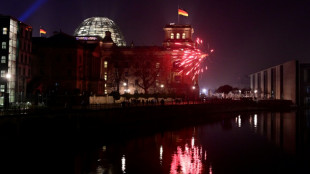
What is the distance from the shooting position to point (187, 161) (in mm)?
35625

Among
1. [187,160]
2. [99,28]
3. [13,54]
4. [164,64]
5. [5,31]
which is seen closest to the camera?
[187,160]

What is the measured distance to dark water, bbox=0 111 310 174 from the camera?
32906mm

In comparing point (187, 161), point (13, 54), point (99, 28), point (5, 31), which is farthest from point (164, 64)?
point (187, 161)

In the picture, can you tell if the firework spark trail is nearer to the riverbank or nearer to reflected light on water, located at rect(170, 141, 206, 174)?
the riverbank

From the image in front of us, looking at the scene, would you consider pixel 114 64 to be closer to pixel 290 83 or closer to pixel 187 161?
pixel 290 83

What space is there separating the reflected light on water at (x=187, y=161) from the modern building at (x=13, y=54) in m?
29.4

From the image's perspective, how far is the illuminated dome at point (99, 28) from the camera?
153 metres

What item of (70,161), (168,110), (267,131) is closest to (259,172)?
(70,161)

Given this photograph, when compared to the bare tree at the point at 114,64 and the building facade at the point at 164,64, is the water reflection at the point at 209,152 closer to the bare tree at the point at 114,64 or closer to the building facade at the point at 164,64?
the bare tree at the point at 114,64

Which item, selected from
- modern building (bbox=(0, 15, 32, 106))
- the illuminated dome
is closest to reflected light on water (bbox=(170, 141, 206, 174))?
modern building (bbox=(0, 15, 32, 106))

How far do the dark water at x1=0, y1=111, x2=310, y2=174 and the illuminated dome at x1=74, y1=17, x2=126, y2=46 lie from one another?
10338 cm

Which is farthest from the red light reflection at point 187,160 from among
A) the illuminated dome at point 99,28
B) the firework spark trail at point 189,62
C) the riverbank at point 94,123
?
the illuminated dome at point 99,28

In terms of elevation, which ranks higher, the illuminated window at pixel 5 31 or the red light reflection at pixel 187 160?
the illuminated window at pixel 5 31

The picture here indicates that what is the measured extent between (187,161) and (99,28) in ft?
407
